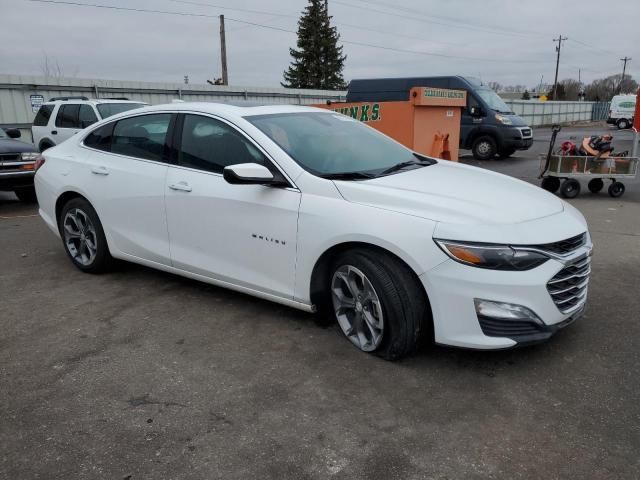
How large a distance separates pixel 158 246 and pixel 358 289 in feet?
6.03

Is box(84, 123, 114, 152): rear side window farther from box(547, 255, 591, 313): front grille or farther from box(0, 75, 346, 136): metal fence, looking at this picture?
box(0, 75, 346, 136): metal fence

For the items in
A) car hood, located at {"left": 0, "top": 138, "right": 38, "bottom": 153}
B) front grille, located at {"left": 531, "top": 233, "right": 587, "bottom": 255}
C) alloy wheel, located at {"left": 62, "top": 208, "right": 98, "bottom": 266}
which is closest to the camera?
front grille, located at {"left": 531, "top": 233, "right": 587, "bottom": 255}

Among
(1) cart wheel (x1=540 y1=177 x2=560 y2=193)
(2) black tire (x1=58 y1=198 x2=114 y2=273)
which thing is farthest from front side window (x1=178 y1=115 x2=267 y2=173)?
(1) cart wheel (x1=540 y1=177 x2=560 y2=193)

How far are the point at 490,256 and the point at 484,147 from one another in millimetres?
14033

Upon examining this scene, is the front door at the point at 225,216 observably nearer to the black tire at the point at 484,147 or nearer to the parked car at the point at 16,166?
the parked car at the point at 16,166

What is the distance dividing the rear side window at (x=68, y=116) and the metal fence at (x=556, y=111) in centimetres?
2594

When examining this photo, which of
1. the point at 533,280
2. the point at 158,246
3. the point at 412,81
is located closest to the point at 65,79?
the point at 412,81

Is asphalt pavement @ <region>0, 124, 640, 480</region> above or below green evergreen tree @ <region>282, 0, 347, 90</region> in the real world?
below

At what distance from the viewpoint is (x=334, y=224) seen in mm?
3326

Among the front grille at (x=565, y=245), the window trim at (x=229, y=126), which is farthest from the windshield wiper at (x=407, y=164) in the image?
the front grille at (x=565, y=245)

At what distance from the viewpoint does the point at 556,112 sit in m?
40.4

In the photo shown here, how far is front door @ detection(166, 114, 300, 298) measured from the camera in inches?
142

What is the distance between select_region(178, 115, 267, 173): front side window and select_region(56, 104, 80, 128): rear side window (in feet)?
28.4

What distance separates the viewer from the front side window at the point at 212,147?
384 centimetres
